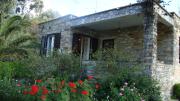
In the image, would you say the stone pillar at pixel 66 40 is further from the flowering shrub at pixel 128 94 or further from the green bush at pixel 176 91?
the flowering shrub at pixel 128 94

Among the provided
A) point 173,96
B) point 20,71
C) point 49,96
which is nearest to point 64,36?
point 20,71

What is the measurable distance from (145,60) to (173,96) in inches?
122

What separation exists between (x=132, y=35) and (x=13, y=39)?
7.09 meters

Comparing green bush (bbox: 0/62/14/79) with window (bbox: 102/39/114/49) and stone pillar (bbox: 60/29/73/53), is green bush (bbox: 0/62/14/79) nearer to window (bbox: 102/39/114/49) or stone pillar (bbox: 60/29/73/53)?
stone pillar (bbox: 60/29/73/53)

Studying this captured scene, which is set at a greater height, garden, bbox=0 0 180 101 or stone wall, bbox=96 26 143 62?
stone wall, bbox=96 26 143 62

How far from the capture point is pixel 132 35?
42.1ft

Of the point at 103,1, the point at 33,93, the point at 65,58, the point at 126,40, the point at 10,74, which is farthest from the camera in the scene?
the point at 103,1

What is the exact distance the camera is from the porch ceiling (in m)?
10.9

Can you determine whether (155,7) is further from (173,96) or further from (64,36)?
(64,36)

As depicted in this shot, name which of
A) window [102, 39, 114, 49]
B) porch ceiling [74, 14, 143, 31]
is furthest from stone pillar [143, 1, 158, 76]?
window [102, 39, 114, 49]

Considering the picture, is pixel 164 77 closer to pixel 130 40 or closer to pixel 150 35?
pixel 150 35

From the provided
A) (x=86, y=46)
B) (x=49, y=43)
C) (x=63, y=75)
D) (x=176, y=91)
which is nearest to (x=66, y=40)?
(x=86, y=46)

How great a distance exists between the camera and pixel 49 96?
198 inches

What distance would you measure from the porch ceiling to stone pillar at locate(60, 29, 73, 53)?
0.59m
